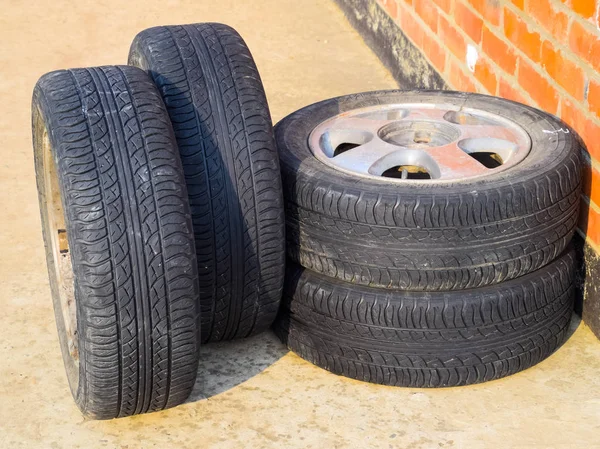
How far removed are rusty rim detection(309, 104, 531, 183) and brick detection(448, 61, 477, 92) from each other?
2.92 ft

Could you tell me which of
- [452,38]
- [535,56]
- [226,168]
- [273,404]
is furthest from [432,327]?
[452,38]

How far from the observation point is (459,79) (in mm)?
5152

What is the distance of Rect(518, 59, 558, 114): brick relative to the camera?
13.3 ft

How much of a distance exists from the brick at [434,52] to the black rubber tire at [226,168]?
6.84 feet

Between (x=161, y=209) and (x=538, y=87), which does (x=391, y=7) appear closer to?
(x=538, y=87)

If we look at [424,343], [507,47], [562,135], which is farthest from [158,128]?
[507,47]

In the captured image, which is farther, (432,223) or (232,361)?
(232,361)

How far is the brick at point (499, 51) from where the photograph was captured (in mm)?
4438

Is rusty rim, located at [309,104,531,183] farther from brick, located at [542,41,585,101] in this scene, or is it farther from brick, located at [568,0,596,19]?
brick, located at [568,0,596,19]

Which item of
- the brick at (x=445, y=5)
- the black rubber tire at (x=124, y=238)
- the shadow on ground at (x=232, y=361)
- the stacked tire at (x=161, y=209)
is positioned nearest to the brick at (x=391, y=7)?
the brick at (x=445, y=5)

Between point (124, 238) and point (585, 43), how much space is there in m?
1.87

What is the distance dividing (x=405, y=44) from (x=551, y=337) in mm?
2964

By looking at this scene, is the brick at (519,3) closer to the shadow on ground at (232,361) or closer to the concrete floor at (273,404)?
the concrete floor at (273,404)

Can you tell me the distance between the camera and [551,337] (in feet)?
11.8
